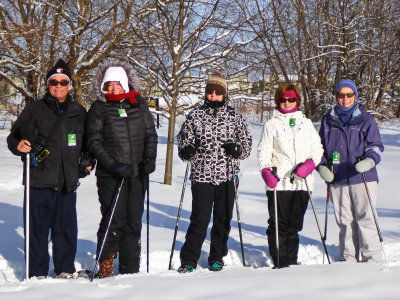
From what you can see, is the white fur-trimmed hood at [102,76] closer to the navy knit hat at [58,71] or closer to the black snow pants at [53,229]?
the navy knit hat at [58,71]

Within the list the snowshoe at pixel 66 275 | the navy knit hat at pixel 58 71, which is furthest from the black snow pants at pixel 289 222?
the navy knit hat at pixel 58 71

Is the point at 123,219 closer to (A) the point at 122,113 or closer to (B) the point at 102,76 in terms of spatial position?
(A) the point at 122,113

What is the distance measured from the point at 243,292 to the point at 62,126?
7.31ft

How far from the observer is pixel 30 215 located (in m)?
4.26

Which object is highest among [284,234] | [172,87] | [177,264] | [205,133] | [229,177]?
[172,87]

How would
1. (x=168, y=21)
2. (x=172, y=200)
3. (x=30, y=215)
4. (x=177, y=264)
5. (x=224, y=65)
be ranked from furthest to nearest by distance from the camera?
(x=224, y=65) < (x=168, y=21) < (x=172, y=200) < (x=177, y=264) < (x=30, y=215)

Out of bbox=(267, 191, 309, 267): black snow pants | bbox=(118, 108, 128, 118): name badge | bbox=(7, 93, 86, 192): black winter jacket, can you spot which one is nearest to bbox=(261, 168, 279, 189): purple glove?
bbox=(267, 191, 309, 267): black snow pants

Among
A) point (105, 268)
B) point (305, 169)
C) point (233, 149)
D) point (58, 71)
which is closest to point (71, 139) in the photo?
point (58, 71)

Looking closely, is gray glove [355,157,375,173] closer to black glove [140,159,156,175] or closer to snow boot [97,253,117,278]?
black glove [140,159,156,175]

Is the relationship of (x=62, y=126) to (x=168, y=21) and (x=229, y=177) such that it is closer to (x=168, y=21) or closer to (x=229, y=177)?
(x=229, y=177)

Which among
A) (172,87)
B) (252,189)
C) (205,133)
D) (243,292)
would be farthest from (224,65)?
(243,292)

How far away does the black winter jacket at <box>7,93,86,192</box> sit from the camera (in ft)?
13.9

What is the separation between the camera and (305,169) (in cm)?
454

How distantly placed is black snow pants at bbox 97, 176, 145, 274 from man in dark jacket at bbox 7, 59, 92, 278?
29cm
